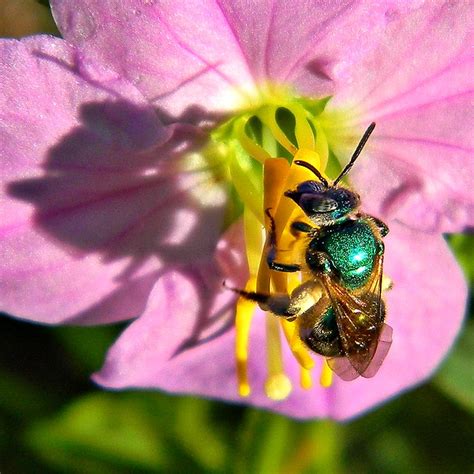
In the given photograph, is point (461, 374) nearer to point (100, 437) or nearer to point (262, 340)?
point (262, 340)

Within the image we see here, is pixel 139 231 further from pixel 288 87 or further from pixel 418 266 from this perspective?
pixel 418 266

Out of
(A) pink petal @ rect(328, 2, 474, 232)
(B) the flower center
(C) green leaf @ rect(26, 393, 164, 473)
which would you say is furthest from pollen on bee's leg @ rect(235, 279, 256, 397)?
(C) green leaf @ rect(26, 393, 164, 473)

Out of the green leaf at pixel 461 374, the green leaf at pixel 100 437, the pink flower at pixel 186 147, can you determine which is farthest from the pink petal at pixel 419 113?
the green leaf at pixel 100 437

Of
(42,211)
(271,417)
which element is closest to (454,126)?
(42,211)

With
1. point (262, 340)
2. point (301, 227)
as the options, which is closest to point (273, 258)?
point (301, 227)

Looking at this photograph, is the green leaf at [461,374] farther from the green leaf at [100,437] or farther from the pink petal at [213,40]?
the pink petal at [213,40]

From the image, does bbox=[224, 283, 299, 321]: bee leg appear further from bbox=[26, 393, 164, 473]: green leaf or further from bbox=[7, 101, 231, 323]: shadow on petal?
bbox=[26, 393, 164, 473]: green leaf

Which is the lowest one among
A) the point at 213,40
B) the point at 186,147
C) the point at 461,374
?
the point at 461,374
